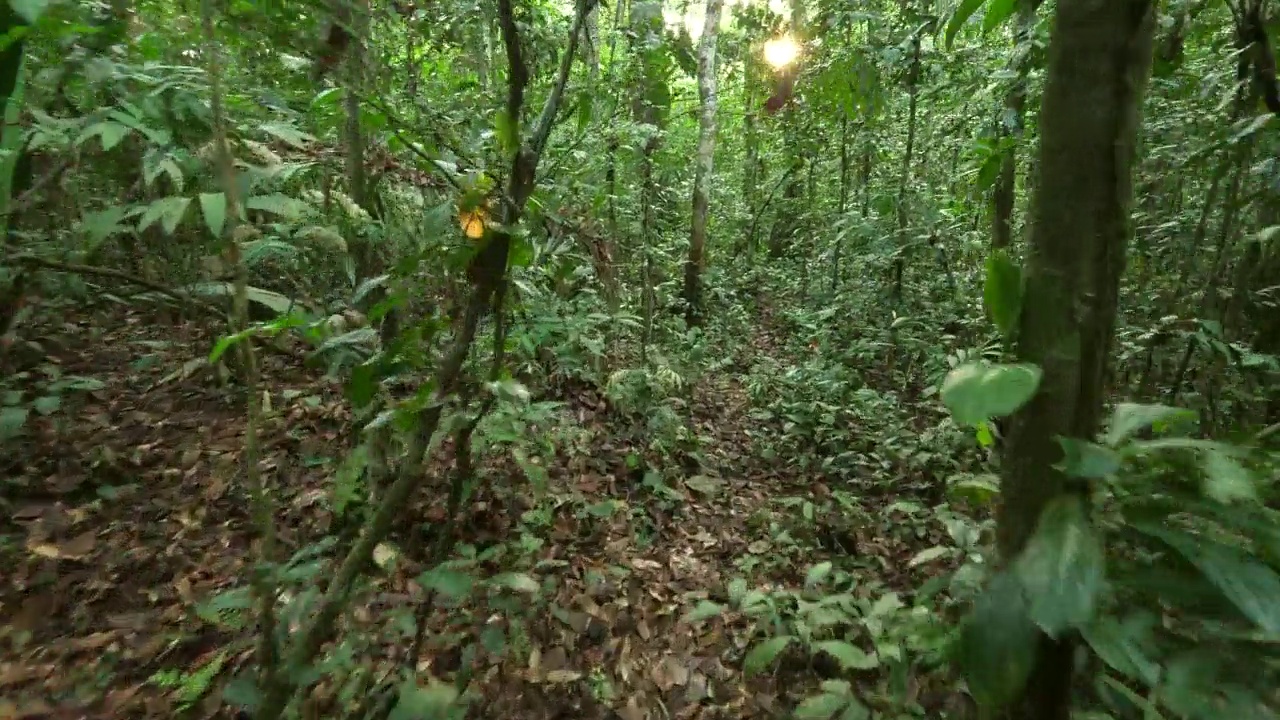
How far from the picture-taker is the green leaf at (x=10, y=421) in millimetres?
3102

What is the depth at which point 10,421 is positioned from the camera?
311cm

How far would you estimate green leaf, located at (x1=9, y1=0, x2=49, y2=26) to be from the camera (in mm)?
1339

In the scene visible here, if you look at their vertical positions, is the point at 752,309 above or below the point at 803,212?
below

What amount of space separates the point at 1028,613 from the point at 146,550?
333 cm

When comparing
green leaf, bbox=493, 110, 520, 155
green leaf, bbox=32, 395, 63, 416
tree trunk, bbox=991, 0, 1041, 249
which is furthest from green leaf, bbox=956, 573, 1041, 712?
green leaf, bbox=32, 395, 63, 416

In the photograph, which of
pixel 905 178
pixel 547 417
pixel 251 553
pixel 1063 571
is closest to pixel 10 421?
pixel 251 553

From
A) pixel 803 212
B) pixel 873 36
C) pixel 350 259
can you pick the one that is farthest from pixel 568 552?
pixel 803 212

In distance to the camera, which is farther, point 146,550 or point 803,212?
point 803,212

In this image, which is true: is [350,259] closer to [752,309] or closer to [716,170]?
[752,309]

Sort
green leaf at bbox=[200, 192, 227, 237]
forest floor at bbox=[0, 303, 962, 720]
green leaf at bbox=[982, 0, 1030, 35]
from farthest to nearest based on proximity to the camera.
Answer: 1. forest floor at bbox=[0, 303, 962, 720]
2. green leaf at bbox=[200, 192, 227, 237]
3. green leaf at bbox=[982, 0, 1030, 35]

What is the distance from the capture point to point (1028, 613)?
1259 millimetres

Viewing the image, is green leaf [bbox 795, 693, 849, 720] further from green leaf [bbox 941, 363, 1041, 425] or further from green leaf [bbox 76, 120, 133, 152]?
green leaf [bbox 76, 120, 133, 152]

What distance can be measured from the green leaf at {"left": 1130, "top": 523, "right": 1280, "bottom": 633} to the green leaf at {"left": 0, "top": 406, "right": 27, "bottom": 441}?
4.16 metres

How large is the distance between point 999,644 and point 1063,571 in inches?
7.2
